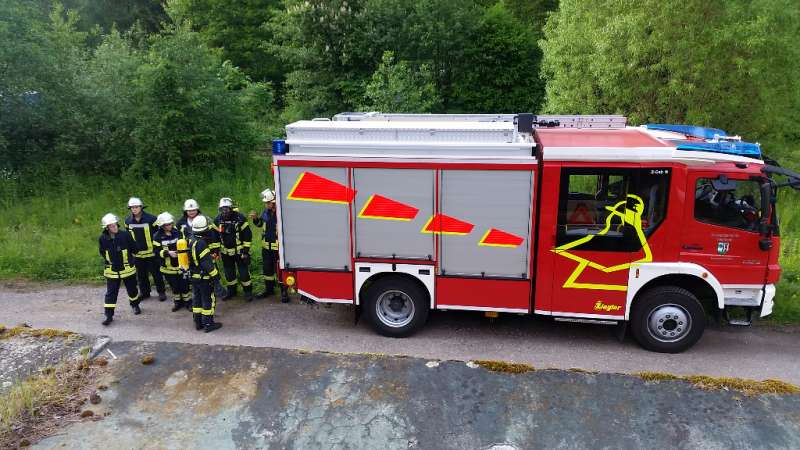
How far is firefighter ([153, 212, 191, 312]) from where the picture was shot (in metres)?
8.63

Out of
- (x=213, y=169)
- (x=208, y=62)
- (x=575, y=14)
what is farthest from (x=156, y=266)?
(x=575, y=14)

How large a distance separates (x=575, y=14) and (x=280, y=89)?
14738 millimetres

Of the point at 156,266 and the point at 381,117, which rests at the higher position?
the point at 381,117

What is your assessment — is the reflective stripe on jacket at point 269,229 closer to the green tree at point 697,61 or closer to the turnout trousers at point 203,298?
the turnout trousers at point 203,298

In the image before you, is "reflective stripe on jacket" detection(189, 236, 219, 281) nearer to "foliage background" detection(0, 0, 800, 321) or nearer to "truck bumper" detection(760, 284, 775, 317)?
"foliage background" detection(0, 0, 800, 321)

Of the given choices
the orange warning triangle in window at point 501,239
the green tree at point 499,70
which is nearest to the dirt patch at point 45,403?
the orange warning triangle in window at point 501,239

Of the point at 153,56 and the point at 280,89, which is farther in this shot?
the point at 280,89

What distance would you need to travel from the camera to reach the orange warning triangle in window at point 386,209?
24.4 ft

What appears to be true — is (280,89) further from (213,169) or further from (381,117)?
(381,117)

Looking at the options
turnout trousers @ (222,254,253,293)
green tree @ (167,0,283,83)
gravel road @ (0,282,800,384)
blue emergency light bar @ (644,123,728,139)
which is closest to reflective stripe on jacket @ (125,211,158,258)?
gravel road @ (0,282,800,384)

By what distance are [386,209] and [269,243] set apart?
8.08 ft

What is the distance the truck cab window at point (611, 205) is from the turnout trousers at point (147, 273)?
6097 millimetres

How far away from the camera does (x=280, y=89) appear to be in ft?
86.3

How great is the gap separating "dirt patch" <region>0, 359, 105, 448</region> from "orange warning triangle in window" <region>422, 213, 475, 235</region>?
14.0ft
